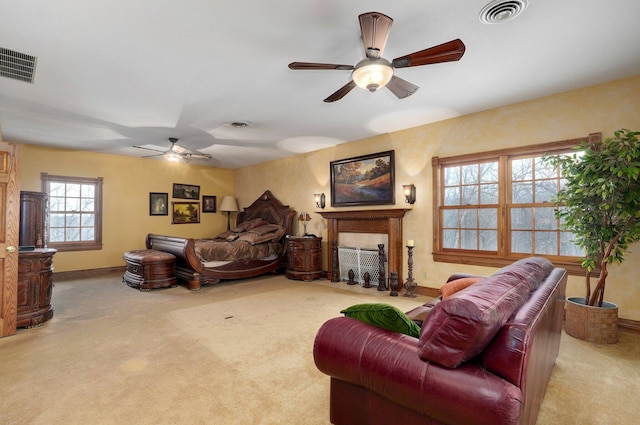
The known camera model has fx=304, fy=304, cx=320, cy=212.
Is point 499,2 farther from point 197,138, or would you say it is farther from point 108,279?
point 108,279

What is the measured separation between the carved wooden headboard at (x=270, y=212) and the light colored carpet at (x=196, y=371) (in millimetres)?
2924

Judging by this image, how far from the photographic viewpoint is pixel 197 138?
17.8ft

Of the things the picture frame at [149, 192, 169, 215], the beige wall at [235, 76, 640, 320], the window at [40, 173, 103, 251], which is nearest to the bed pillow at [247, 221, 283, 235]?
the beige wall at [235, 76, 640, 320]

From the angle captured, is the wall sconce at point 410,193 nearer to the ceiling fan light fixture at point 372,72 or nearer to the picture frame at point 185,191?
the ceiling fan light fixture at point 372,72

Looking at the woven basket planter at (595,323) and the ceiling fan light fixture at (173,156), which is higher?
the ceiling fan light fixture at (173,156)

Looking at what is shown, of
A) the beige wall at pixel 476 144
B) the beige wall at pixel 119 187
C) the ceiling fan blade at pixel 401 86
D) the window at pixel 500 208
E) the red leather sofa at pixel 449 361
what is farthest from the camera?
the beige wall at pixel 119 187

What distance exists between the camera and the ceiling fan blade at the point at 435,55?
6.68 feet

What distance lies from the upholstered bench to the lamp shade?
2973 mm

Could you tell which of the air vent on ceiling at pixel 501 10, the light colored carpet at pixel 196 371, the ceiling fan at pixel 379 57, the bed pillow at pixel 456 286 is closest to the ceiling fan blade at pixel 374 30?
the ceiling fan at pixel 379 57

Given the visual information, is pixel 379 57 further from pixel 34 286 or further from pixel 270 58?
pixel 34 286

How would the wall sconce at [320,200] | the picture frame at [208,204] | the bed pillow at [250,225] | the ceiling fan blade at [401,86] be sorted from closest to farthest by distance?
the ceiling fan blade at [401,86] < the wall sconce at [320,200] < the bed pillow at [250,225] < the picture frame at [208,204]

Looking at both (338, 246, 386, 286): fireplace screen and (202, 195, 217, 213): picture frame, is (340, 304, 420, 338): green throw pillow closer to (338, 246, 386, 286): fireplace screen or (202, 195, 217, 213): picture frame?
(338, 246, 386, 286): fireplace screen

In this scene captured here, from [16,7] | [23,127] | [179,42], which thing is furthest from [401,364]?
[23,127]

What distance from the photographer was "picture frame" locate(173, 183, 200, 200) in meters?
7.64
